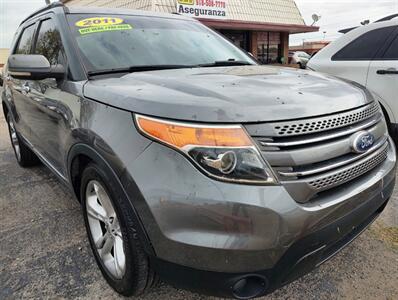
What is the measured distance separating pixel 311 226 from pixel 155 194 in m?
0.70

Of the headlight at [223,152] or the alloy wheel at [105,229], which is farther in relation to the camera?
the alloy wheel at [105,229]

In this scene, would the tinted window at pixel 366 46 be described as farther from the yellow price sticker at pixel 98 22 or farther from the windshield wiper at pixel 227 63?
the yellow price sticker at pixel 98 22

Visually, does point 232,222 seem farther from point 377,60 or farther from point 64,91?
point 377,60

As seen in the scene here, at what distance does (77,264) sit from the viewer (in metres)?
2.55

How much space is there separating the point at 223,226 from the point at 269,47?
21.4 metres

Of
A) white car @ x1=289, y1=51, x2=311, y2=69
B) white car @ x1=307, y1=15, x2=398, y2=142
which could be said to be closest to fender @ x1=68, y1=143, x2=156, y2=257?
white car @ x1=307, y1=15, x2=398, y2=142

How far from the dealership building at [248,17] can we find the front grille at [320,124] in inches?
510

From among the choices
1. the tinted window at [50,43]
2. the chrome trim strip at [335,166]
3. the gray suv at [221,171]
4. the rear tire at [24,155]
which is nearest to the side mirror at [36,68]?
the gray suv at [221,171]

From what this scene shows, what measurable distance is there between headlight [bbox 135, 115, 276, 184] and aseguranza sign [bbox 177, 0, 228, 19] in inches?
558

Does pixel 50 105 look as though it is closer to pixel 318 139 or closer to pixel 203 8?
pixel 318 139

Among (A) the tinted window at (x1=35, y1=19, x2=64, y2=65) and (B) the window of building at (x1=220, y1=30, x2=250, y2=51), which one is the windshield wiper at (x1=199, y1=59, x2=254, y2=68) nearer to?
(A) the tinted window at (x1=35, y1=19, x2=64, y2=65)

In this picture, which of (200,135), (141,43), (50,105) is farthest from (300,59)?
(200,135)

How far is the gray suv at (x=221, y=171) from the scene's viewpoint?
1541 mm

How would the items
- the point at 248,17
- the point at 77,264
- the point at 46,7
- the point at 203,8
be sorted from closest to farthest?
the point at 77,264 < the point at 46,7 < the point at 203,8 < the point at 248,17
